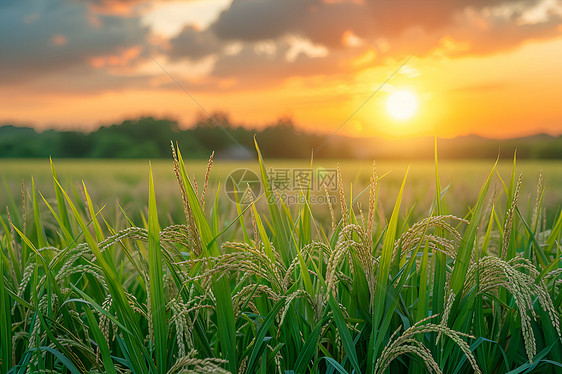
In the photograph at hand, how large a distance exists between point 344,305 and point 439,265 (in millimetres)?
311

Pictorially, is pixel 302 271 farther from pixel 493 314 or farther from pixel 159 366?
pixel 493 314

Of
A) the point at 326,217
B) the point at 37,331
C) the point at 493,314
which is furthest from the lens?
the point at 326,217

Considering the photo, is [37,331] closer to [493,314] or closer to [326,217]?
[493,314]

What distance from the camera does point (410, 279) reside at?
144 cm

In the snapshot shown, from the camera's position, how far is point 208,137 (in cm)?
1770

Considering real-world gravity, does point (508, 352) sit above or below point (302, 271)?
below

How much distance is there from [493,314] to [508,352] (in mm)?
127

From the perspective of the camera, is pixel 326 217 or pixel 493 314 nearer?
pixel 493 314

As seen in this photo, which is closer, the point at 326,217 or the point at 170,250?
the point at 170,250

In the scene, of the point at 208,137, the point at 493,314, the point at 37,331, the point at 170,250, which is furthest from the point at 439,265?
the point at 208,137

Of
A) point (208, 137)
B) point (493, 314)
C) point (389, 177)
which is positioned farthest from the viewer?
point (208, 137)

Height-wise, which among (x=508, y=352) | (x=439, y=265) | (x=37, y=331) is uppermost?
(x=439, y=265)

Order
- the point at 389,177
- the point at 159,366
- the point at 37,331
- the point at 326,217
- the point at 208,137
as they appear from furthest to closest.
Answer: the point at 208,137
the point at 389,177
the point at 326,217
the point at 37,331
the point at 159,366

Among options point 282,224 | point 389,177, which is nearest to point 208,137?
point 389,177
